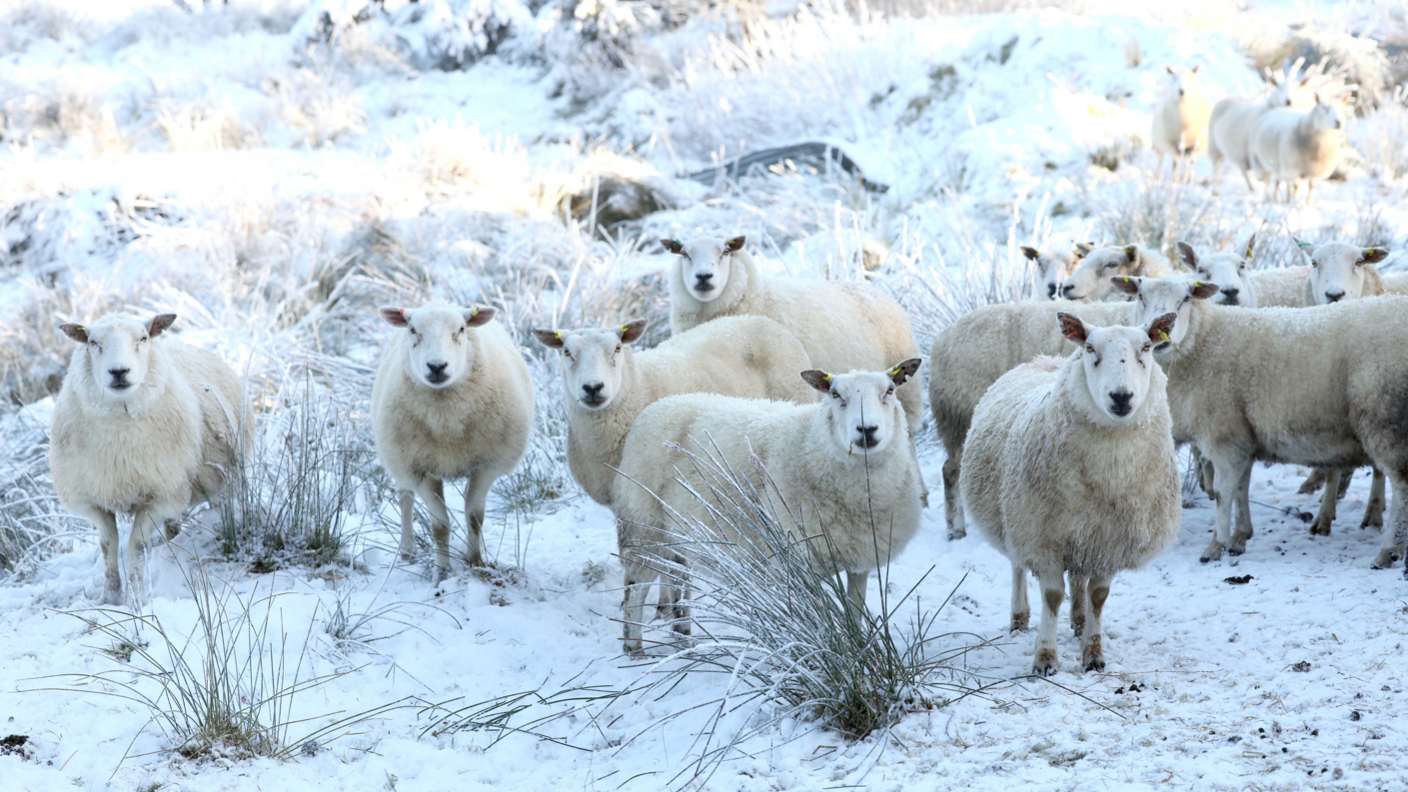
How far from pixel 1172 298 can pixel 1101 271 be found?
1.30 m

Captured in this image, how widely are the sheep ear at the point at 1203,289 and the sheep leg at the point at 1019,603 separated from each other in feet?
5.17

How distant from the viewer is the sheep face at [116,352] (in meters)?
4.65

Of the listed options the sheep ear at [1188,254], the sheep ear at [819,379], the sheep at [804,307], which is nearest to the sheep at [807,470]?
the sheep ear at [819,379]

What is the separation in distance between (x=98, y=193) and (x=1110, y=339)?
11279mm

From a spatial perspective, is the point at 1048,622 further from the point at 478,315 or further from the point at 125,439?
the point at 125,439

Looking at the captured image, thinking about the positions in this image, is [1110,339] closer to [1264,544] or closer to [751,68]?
[1264,544]

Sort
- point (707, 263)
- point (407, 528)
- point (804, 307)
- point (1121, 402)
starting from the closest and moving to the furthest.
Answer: point (1121, 402) → point (407, 528) → point (707, 263) → point (804, 307)

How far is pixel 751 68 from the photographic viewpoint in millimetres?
14500

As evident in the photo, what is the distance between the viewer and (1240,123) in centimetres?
1027

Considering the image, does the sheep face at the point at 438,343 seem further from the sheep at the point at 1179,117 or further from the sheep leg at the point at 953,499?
the sheep at the point at 1179,117

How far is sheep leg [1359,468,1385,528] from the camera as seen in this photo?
5090mm

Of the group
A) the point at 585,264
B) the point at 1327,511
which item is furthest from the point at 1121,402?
the point at 585,264

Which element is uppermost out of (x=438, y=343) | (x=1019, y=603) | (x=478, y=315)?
(x=478, y=315)

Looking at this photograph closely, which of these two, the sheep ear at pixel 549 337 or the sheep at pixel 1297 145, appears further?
the sheep at pixel 1297 145
